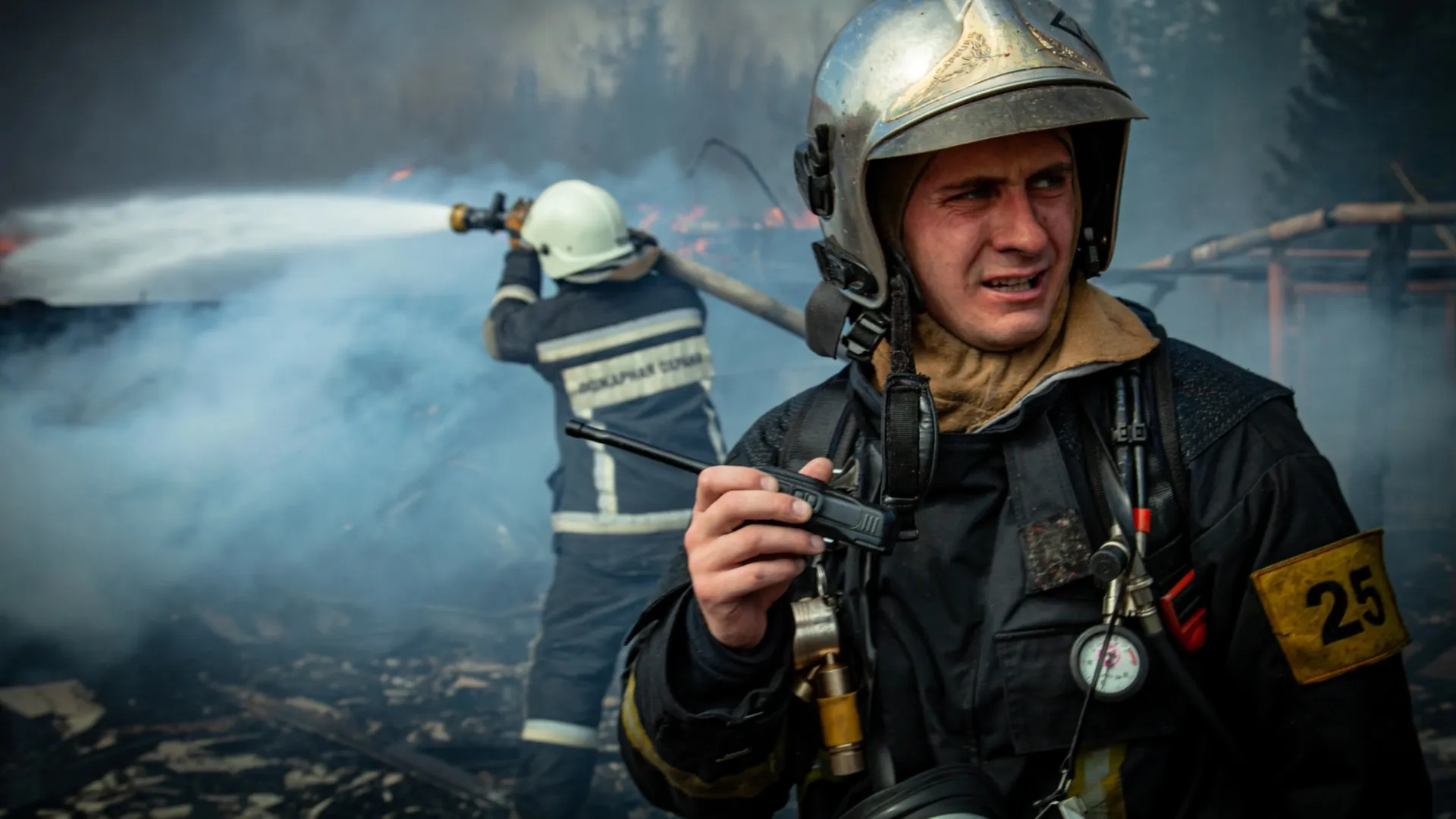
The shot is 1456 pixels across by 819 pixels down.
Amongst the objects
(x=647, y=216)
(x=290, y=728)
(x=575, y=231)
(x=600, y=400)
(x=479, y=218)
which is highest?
(x=647, y=216)

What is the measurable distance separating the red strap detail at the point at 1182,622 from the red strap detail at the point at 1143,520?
9 centimetres

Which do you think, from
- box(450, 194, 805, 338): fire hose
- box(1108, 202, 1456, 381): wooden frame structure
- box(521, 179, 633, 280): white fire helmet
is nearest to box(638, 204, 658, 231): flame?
box(1108, 202, 1456, 381): wooden frame structure

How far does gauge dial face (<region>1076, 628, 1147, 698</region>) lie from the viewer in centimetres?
148

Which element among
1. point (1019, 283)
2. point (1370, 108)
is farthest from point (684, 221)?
point (1019, 283)

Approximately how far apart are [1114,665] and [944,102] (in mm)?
819

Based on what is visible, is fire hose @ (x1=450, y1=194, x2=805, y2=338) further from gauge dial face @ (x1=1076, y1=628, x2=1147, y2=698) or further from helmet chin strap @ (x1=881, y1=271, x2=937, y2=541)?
gauge dial face @ (x1=1076, y1=628, x2=1147, y2=698)

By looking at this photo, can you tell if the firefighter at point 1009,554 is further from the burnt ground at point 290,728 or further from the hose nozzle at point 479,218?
the hose nozzle at point 479,218

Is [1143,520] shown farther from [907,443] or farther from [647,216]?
[647,216]

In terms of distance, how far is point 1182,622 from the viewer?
4.99ft

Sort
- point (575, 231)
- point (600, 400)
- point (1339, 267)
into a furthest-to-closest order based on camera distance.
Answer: point (1339, 267), point (575, 231), point (600, 400)

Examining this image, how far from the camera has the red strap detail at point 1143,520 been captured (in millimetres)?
1510

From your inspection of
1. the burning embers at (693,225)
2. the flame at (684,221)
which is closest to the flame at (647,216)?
the burning embers at (693,225)

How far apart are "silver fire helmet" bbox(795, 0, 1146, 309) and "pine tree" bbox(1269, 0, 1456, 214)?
9.64 meters

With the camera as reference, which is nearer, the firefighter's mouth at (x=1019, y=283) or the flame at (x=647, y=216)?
the firefighter's mouth at (x=1019, y=283)
